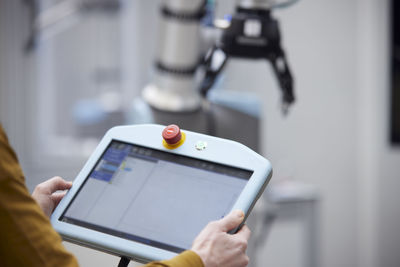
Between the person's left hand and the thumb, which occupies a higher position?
the thumb

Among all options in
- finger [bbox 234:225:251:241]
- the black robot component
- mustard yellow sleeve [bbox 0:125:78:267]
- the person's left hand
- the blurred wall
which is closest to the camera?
mustard yellow sleeve [bbox 0:125:78:267]

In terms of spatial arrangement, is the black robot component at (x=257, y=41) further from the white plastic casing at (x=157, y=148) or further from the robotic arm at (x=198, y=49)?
the white plastic casing at (x=157, y=148)

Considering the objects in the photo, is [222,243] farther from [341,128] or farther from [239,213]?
[341,128]

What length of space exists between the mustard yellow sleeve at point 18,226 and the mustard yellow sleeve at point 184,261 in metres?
0.12

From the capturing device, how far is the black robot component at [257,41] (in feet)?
3.89

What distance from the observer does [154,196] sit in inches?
28.0

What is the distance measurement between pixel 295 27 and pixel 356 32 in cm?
42

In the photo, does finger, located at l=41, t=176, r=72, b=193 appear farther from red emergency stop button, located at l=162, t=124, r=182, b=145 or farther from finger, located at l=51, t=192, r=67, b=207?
red emergency stop button, located at l=162, t=124, r=182, b=145

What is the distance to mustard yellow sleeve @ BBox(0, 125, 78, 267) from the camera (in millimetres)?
564

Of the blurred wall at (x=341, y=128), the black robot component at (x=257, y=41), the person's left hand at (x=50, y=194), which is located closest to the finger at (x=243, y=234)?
the person's left hand at (x=50, y=194)

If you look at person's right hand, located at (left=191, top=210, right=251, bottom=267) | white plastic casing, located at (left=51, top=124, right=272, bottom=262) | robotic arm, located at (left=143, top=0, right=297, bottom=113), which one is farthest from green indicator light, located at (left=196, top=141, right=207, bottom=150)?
robotic arm, located at (left=143, top=0, right=297, bottom=113)

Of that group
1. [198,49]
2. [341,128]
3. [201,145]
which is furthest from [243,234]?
[341,128]

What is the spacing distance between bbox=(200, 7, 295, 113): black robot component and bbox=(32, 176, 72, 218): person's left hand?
558mm

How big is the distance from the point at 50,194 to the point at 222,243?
297 millimetres
